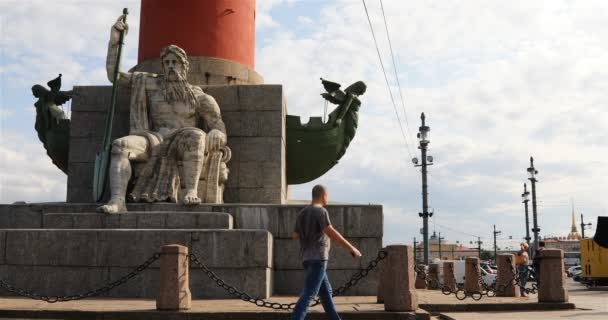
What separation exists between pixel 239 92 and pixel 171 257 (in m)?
4.89

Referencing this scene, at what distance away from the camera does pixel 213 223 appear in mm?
9336

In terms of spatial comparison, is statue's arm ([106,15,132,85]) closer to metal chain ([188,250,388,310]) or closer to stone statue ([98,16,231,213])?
stone statue ([98,16,231,213])

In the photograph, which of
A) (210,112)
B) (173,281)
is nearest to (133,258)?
(173,281)

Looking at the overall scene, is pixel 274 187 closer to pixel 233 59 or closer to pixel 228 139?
pixel 228 139

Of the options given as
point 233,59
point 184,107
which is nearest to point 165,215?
point 184,107

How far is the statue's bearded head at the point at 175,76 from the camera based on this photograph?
35.1 ft

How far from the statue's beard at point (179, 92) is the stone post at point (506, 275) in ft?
20.8

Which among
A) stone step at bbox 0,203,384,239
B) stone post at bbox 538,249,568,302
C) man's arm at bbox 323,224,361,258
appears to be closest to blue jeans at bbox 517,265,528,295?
stone post at bbox 538,249,568,302

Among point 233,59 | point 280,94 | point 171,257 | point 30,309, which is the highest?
point 233,59

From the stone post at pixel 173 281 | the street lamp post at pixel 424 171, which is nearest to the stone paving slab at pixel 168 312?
the stone post at pixel 173 281

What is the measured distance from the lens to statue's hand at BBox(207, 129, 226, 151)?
34.2 ft

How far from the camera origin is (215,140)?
1047cm

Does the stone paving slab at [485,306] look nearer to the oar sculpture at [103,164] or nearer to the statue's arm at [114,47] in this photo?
the oar sculpture at [103,164]

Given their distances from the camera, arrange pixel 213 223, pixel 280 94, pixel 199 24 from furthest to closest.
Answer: pixel 199 24 < pixel 280 94 < pixel 213 223
